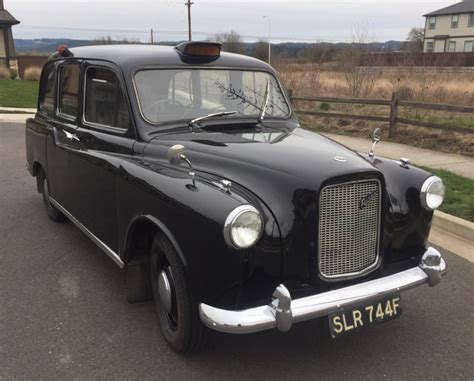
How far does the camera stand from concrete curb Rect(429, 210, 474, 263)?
4.71m

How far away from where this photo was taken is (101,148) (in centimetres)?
Answer: 387

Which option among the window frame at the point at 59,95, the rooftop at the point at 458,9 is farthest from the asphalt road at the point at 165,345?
the rooftop at the point at 458,9

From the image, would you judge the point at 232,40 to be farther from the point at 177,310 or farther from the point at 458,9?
the point at 177,310

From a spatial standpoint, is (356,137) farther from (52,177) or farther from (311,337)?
(311,337)

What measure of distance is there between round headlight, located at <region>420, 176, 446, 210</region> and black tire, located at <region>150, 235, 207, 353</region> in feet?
5.47

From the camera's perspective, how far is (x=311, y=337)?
322 cm

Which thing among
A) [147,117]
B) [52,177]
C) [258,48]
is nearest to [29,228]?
[52,177]

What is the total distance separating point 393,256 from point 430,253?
0.75 feet

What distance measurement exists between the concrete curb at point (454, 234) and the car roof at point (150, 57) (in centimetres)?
244

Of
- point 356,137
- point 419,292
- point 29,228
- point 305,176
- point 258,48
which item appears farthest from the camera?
point 258,48

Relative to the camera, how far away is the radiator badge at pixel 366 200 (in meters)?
2.87

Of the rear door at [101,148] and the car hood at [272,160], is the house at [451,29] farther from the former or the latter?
the car hood at [272,160]

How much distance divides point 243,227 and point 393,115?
8601 mm

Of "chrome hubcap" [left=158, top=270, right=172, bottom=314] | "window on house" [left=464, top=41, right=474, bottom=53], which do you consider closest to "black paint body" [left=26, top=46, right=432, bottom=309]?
"chrome hubcap" [left=158, top=270, right=172, bottom=314]
